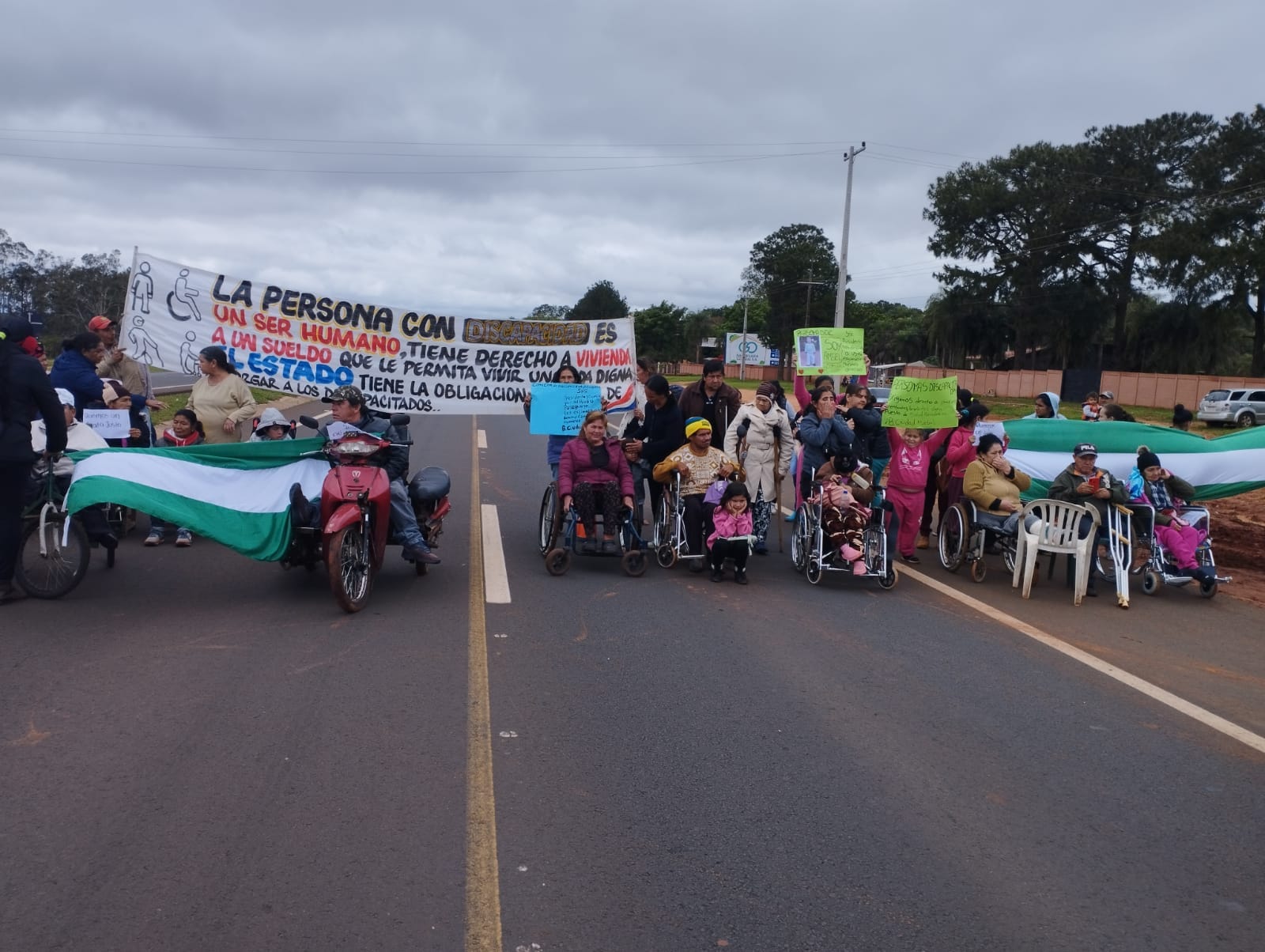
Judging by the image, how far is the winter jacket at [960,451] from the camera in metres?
10.9

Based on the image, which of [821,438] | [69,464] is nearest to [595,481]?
[821,438]

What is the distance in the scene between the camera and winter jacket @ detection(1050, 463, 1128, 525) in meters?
9.33

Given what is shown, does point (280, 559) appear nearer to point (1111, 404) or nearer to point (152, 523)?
point (152, 523)

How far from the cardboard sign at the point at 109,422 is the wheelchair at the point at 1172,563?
906cm

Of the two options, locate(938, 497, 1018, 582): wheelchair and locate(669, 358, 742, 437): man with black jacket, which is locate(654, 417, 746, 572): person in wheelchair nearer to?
locate(669, 358, 742, 437): man with black jacket

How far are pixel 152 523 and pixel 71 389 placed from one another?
59.9 inches

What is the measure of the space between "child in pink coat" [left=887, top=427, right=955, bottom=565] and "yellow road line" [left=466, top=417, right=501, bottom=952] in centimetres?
502

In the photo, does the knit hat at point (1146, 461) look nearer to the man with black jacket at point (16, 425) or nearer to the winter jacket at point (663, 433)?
the winter jacket at point (663, 433)

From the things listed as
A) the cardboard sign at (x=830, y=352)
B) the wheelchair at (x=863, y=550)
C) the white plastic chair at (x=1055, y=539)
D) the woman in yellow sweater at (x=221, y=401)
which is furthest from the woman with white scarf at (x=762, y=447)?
the woman in yellow sweater at (x=221, y=401)

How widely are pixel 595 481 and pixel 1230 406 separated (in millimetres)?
40127

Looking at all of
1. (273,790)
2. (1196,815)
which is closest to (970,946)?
(1196,815)

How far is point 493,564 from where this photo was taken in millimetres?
9547

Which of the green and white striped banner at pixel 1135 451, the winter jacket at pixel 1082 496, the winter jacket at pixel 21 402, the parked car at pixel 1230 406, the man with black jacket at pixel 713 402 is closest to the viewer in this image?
the winter jacket at pixel 21 402

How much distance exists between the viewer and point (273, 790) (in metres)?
4.44
